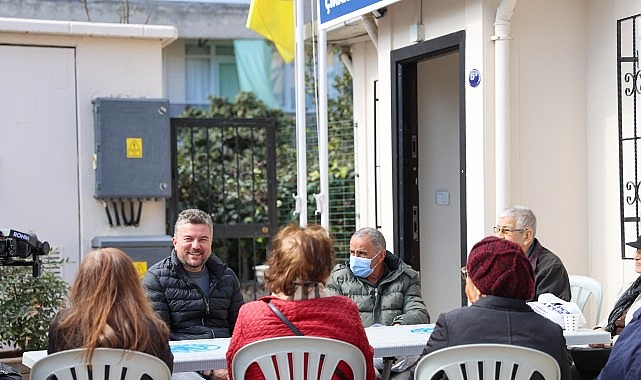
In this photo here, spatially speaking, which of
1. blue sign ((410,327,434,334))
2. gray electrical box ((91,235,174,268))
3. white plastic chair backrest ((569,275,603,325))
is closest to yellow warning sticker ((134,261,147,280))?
gray electrical box ((91,235,174,268))

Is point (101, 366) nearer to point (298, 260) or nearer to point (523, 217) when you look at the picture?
point (298, 260)

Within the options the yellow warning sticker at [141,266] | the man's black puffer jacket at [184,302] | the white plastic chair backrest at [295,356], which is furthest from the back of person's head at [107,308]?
the yellow warning sticker at [141,266]

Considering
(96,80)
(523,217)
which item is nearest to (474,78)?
(523,217)

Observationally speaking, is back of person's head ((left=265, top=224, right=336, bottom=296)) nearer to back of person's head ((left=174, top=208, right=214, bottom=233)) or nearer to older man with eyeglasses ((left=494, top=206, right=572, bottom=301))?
back of person's head ((left=174, top=208, right=214, bottom=233))

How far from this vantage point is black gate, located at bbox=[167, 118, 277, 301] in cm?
902

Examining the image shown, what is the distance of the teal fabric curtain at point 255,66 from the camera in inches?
854

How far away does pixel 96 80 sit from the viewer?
8672mm

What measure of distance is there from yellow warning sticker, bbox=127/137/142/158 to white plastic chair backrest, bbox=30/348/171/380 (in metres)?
5.10

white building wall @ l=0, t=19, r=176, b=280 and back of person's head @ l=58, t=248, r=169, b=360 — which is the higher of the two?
white building wall @ l=0, t=19, r=176, b=280

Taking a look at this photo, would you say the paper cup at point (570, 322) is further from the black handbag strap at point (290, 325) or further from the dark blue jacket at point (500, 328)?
the black handbag strap at point (290, 325)

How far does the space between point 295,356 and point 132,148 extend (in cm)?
519

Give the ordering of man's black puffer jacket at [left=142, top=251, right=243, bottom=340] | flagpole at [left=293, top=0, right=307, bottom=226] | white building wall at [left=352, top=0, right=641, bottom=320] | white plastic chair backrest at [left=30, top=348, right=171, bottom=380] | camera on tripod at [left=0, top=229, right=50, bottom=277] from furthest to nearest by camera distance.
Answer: flagpole at [left=293, top=0, right=307, bottom=226] < white building wall at [left=352, top=0, right=641, bottom=320] < man's black puffer jacket at [left=142, top=251, right=243, bottom=340] < camera on tripod at [left=0, top=229, right=50, bottom=277] < white plastic chair backrest at [left=30, top=348, right=171, bottom=380]

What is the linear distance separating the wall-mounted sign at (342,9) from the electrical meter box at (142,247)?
2271 millimetres

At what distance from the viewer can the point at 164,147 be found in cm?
862
